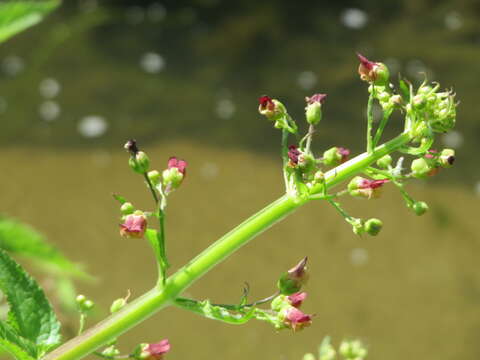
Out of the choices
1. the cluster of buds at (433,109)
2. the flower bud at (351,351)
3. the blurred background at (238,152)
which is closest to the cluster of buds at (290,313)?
the cluster of buds at (433,109)

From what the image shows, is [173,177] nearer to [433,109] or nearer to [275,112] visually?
[275,112]

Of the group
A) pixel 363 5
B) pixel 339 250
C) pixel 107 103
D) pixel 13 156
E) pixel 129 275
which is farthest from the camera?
pixel 363 5

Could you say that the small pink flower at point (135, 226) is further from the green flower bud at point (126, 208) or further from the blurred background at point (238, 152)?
the blurred background at point (238, 152)

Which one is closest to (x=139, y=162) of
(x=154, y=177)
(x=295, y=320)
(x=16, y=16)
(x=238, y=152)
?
(x=154, y=177)

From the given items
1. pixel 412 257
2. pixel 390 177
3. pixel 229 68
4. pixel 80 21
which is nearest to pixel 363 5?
pixel 229 68

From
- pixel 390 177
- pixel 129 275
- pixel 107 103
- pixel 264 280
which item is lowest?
pixel 264 280

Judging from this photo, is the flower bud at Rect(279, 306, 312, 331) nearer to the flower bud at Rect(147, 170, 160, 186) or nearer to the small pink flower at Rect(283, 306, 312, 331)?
the small pink flower at Rect(283, 306, 312, 331)

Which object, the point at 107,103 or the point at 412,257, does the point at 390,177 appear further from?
the point at 107,103
